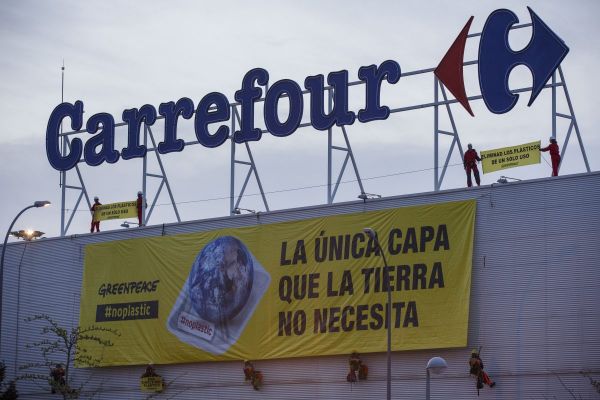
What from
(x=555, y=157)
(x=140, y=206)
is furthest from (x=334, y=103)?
(x=140, y=206)

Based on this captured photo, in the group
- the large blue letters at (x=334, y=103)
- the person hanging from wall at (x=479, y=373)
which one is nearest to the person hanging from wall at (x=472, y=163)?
the large blue letters at (x=334, y=103)

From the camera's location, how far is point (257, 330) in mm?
60094

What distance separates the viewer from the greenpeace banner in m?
55.1

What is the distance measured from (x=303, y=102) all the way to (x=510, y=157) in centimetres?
1110

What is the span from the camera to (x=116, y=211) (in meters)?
70.9

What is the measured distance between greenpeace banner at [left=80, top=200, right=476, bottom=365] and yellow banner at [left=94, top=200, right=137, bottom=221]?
278cm

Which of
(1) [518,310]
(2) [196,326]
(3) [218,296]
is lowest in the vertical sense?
(2) [196,326]

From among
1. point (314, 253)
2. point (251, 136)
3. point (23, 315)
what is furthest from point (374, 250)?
point (23, 315)

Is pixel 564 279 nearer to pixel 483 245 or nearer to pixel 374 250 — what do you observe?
pixel 483 245

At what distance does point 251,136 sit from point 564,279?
751 inches

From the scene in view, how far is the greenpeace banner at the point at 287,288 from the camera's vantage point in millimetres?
55062

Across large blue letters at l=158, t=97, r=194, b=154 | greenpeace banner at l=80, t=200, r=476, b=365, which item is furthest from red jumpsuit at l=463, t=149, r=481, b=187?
large blue letters at l=158, t=97, r=194, b=154

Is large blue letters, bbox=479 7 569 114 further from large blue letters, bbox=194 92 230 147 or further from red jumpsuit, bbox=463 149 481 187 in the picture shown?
large blue letters, bbox=194 92 230 147

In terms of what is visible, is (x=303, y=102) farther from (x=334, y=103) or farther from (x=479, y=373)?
(x=479, y=373)
